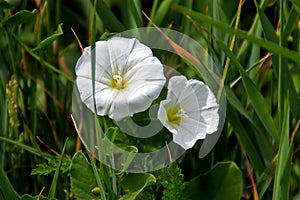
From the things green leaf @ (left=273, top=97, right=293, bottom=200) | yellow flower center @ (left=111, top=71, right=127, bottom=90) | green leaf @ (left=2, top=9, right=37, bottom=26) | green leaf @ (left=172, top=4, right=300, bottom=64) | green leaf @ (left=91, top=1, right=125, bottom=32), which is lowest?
green leaf @ (left=273, top=97, right=293, bottom=200)

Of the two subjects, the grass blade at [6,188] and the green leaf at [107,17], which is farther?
the green leaf at [107,17]

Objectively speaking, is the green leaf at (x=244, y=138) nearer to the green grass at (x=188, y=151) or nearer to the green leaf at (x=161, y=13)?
the green grass at (x=188, y=151)

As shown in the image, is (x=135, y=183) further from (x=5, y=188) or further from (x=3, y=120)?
(x=3, y=120)

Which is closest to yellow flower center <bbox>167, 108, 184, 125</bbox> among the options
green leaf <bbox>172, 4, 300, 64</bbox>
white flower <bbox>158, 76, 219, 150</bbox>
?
white flower <bbox>158, 76, 219, 150</bbox>

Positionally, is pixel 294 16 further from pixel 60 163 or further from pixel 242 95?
pixel 60 163

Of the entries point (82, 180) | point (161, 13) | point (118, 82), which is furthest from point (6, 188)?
point (161, 13)

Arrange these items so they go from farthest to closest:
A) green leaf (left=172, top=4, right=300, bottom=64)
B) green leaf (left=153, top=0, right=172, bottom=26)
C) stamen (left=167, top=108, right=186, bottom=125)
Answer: green leaf (left=153, top=0, right=172, bottom=26), stamen (left=167, top=108, right=186, bottom=125), green leaf (left=172, top=4, right=300, bottom=64)

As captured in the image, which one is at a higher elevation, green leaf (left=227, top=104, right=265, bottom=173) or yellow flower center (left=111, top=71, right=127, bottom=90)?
yellow flower center (left=111, top=71, right=127, bottom=90)

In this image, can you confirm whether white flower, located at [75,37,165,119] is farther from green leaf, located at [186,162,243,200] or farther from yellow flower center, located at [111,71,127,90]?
green leaf, located at [186,162,243,200]

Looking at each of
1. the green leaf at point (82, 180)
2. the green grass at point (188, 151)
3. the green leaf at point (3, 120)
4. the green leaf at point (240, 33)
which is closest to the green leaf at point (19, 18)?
the green grass at point (188, 151)
